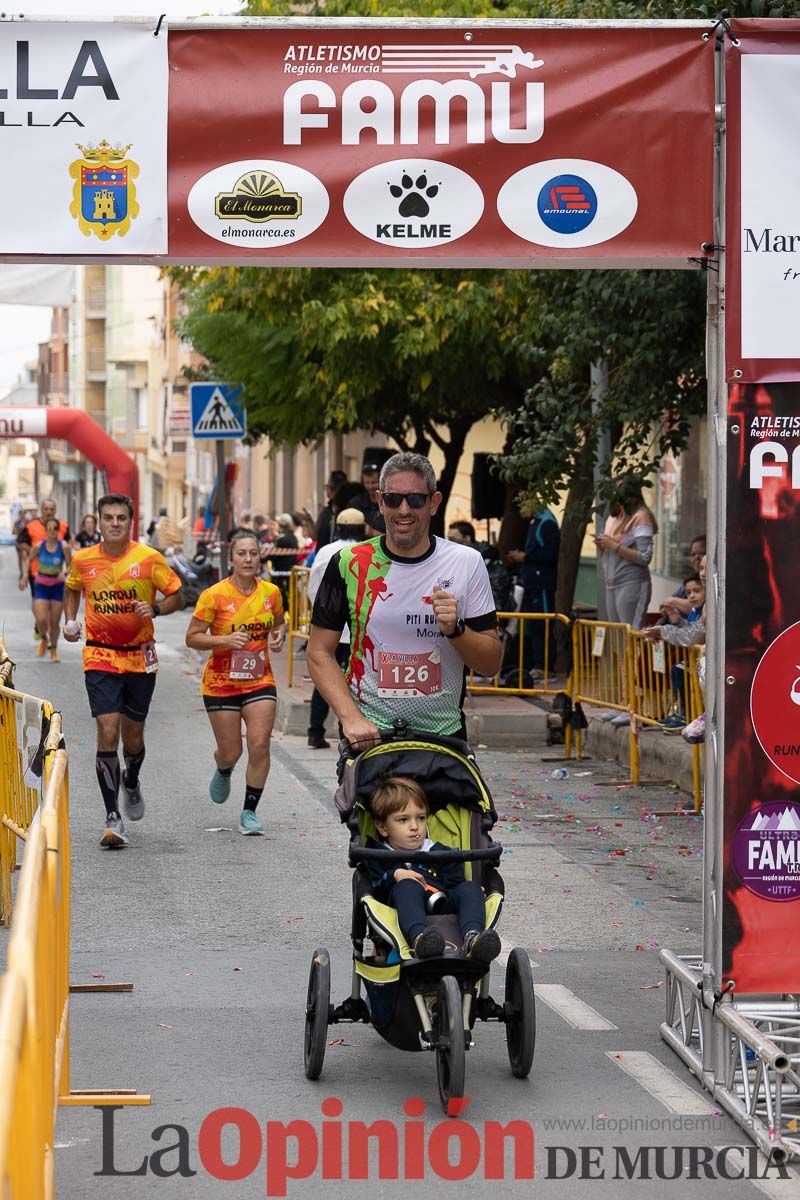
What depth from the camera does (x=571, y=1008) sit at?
7531 millimetres

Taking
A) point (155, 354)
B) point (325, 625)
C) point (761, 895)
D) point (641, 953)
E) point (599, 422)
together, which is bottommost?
point (641, 953)

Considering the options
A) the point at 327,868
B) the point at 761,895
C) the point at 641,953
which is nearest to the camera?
the point at 761,895

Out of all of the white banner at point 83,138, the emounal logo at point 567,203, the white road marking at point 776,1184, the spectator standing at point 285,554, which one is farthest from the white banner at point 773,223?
the spectator standing at point 285,554

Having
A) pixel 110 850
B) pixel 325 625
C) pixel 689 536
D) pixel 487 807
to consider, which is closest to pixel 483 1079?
pixel 487 807

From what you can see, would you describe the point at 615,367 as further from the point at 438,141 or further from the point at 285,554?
the point at 285,554

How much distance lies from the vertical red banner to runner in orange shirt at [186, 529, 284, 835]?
5210mm

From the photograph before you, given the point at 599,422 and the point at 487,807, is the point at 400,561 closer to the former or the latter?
the point at 487,807

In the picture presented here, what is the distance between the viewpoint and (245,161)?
650 cm

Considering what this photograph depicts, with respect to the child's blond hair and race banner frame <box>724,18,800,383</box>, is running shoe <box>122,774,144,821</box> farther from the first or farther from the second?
race banner frame <box>724,18,800,383</box>

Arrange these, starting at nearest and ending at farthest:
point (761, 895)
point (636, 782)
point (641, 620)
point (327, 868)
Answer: point (761, 895) → point (327, 868) → point (636, 782) → point (641, 620)

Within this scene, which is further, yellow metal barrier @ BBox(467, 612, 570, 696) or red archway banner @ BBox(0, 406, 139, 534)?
red archway banner @ BBox(0, 406, 139, 534)

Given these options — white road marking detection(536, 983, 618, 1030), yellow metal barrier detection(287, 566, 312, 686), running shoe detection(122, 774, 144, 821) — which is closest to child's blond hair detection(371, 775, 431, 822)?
white road marking detection(536, 983, 618, 1030)

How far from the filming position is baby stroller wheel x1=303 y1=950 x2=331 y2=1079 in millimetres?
6328

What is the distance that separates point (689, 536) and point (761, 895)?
16.2 m
